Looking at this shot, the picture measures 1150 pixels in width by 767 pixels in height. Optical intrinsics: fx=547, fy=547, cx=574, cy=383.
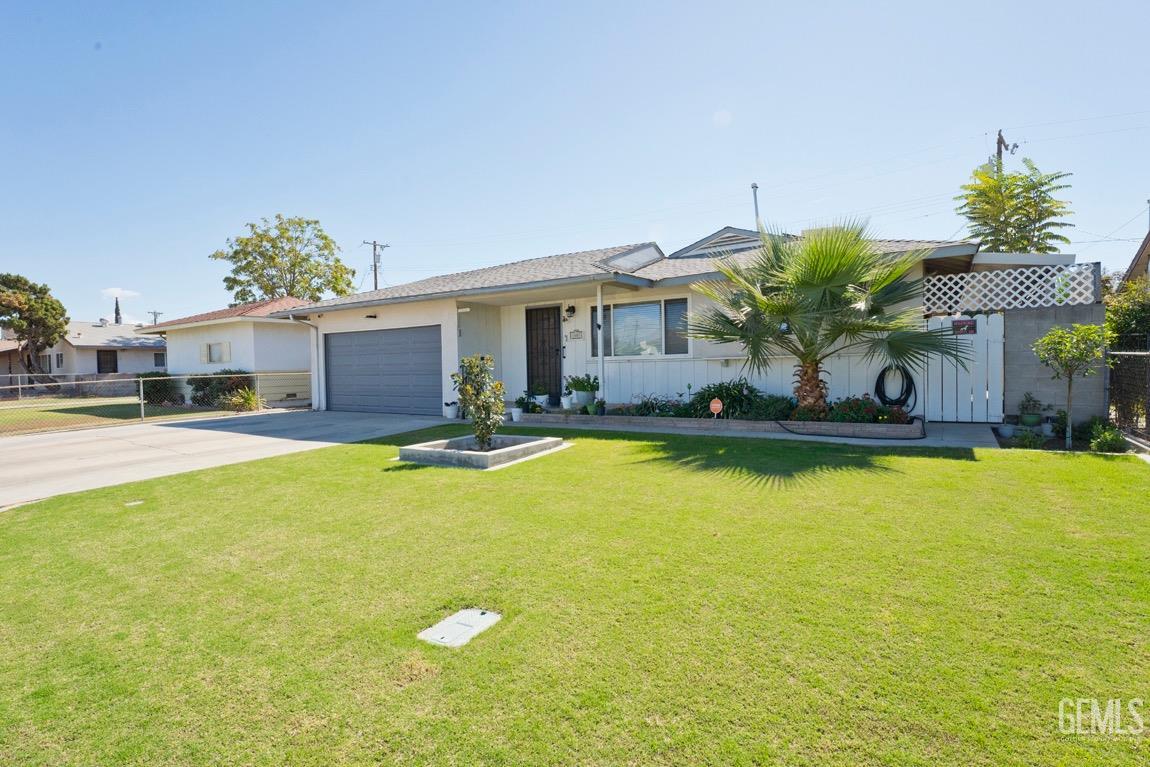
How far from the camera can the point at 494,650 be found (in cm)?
250

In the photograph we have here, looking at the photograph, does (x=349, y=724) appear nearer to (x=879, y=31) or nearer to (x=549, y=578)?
(x=549, y=578)

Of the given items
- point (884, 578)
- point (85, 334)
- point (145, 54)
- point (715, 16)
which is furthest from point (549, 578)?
point (85, 334)

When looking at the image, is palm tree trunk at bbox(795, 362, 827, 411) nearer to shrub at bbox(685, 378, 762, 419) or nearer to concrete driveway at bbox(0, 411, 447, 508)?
shrub at bbox(685, 378, 762, 419)

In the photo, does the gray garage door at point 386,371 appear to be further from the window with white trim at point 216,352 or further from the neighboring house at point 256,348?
the window with white trim at point 216,352

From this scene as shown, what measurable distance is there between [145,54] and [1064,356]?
15955 millimetres

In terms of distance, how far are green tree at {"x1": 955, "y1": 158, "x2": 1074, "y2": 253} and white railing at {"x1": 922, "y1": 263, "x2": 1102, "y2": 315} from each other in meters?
15.0

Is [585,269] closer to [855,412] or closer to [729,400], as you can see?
[729,400]

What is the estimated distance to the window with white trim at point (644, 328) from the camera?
1095 centimetres

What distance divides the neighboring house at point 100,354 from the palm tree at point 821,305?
34.2 m

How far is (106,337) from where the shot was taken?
107 feet

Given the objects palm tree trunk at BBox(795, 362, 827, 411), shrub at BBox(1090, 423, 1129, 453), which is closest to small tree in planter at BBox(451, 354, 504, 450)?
palm tree trunk at BBox(795, 362, 827, 411)

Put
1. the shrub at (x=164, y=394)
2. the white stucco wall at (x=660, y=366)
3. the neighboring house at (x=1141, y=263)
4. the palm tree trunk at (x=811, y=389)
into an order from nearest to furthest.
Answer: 1. the palm tree trunk at (x=811, y=389)
2. the white stucco wall at (x=660, y=366)
3. the neighboring house at (x=1141, y=263)
4. the shrub at (x=164, y=394)

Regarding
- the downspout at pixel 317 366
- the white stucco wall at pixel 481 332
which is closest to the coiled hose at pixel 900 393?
the white stucco wall at pixel 481 332

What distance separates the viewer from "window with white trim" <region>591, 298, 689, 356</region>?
10.9 metres
